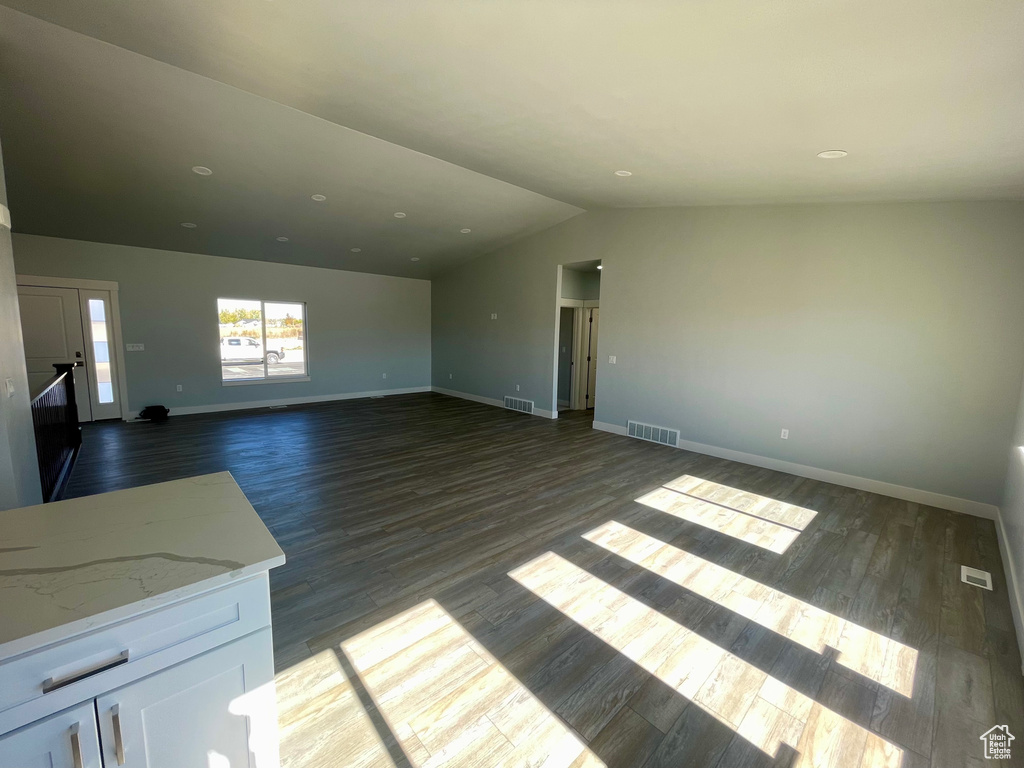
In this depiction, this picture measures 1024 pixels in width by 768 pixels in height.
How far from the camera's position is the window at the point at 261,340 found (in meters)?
7.70

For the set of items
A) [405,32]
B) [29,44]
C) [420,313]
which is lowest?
[420,313]

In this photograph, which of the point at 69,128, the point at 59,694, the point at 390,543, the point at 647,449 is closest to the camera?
the point at 59,694

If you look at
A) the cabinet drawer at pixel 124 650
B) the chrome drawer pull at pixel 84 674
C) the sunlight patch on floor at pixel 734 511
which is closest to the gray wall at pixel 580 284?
the sunlight patch on floor at pixel 734 511

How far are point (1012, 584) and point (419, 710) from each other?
3.57m

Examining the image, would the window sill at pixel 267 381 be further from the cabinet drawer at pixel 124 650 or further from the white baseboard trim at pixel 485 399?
the cabinet drawer at pixel 124 650

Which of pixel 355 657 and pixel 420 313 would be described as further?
pixel 420 313

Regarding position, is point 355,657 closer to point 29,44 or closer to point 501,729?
point 501,729

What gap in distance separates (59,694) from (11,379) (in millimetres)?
2728

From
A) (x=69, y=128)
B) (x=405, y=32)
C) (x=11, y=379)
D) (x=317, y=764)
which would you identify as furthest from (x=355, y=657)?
(x=69, y=128)

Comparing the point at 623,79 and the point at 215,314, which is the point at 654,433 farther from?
the point at 215,314

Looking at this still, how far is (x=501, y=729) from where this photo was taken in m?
1.70

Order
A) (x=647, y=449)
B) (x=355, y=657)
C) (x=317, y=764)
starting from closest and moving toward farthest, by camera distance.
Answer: (x=317, y=764)
(x=355, y=657)
(x=647, y=449)

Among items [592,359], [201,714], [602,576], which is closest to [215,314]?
[592,359]

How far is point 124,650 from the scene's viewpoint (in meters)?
0.99
